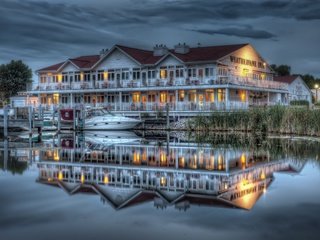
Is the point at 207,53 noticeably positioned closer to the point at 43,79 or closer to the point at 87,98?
the point at 87,98

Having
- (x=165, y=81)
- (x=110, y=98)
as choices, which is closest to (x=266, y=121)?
(x=165, y=81)

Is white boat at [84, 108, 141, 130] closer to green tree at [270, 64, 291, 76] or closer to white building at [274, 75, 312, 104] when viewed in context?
white building at [274, 75, 312, 104]

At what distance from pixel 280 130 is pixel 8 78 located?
8255cm

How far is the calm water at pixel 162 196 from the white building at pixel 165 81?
2950 cm

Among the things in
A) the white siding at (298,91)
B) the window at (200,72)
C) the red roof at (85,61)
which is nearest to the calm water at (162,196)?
the window at (200,72)

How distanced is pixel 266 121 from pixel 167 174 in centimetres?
2422

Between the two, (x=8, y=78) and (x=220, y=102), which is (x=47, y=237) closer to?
(x=220, y=102)

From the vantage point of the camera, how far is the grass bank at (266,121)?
3756 centimetres

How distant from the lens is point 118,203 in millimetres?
13984

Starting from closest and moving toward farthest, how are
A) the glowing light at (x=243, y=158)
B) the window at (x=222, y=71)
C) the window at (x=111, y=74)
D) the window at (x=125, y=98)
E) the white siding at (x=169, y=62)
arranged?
the glowing light at (x=243, y=158) → the window at (x=222, y=71) → the white siding at (x=169, y=62) → the window at (x=125, y=98) → the window at (x=111, y=74)

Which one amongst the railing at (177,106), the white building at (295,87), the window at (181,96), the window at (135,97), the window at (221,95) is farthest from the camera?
the white building at (295,87)

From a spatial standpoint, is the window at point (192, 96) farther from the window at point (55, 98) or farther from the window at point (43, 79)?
the window at point (43, 79)

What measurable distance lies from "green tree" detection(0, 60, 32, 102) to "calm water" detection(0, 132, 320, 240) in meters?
87.3

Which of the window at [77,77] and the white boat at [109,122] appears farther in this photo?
the window at [77,77]
